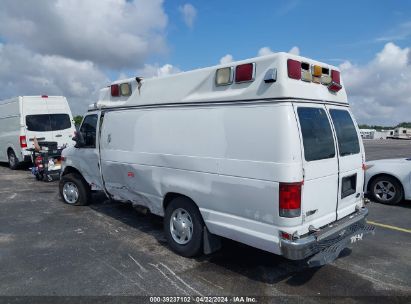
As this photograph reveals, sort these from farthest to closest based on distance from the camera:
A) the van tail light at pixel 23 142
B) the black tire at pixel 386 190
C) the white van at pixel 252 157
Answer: the van tail light at pixel 23 142 → the black tire at pixel 386 190 → the white van at pixel 252 157

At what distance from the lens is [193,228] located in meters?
4.77

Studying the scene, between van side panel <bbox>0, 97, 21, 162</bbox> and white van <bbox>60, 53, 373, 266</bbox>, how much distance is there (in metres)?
9.96

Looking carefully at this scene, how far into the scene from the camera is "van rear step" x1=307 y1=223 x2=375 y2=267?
3884mm

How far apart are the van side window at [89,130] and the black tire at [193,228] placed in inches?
95.8

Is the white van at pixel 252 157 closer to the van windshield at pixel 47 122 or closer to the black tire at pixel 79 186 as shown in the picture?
the black tire at pixel 79 186

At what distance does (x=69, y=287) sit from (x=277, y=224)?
251cm

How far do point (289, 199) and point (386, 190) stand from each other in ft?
17.6

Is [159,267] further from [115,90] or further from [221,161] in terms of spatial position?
[115,90]

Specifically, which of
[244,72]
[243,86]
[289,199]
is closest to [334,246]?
[289,199]

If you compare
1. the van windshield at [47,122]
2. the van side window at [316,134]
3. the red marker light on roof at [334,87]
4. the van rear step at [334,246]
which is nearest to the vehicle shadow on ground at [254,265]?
the van rear step at [334,246]

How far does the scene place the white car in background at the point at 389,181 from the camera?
773cm

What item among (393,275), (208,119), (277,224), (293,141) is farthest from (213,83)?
(393,275)

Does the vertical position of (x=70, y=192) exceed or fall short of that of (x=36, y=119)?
it falls short

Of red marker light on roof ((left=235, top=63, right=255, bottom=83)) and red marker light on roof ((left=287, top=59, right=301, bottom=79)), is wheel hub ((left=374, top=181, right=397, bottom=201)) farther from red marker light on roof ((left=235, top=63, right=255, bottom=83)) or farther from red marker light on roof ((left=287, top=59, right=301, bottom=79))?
red marker light on roof ((left=235, top=63, right=255, bottom=83))
